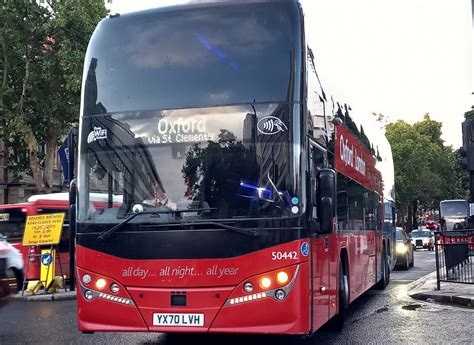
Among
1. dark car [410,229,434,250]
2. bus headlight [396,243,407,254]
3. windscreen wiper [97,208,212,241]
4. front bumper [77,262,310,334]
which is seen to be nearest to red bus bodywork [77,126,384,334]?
front bumper [77,262,310,334]

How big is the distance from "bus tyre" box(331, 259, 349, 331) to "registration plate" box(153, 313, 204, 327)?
288 centimetres

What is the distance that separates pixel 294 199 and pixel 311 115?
1.13 metres

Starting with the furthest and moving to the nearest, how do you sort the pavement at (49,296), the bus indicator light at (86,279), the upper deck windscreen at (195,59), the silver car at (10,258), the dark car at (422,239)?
the dark car at (422,239) < the pavement at (49,296) < the silver car at (10,258) < the bus indicator light at (86,279) < the upper deck windscreen at (195,59)

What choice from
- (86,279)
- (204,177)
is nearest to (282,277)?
(204,177)

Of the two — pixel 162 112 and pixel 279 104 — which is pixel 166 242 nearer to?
pixel 162 112

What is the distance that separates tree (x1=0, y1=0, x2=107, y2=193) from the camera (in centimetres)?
2873

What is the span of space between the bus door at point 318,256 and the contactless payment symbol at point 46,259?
1006 centimetres

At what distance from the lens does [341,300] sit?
29.2 feet

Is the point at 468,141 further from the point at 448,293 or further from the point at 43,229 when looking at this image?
the point at 43,229

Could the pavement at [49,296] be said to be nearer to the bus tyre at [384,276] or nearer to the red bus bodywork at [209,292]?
the bus tyre at [384,276]

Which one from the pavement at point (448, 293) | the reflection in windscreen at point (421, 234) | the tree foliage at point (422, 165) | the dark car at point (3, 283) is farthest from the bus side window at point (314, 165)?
the tree foliage at point (422, 165)

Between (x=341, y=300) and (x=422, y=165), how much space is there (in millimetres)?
56372

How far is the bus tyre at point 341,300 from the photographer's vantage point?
8852 mm

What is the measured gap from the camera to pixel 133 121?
6.92 m
